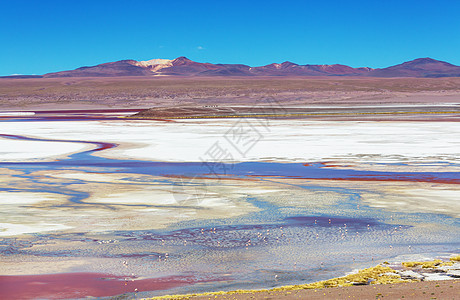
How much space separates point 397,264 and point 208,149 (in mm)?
14754

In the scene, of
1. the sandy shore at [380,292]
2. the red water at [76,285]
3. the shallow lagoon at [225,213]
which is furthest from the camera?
the shallow lagoon at [225,213]

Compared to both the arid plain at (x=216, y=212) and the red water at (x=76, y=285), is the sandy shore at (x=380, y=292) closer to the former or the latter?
the arid plain at (x=216, y=212)

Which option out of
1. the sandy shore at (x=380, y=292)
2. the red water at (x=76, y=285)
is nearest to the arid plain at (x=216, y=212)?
the red water at (x=76, y=285)

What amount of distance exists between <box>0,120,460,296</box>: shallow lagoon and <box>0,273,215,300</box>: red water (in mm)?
121

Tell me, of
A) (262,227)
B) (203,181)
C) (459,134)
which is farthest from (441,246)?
(459,134)

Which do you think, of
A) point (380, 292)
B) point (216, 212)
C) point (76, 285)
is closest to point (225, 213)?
point (216, 212)

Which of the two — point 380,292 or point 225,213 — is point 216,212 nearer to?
point 225,213

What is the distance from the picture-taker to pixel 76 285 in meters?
6.84

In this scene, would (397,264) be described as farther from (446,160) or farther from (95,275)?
(446,160)

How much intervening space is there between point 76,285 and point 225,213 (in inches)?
163

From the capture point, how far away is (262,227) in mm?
Answer: 9555

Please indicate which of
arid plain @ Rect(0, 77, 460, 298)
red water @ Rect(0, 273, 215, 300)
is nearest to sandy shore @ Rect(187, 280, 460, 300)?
arid plain @ Rect(0, 77, 460, 298)

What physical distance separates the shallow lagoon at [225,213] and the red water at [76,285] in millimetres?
121

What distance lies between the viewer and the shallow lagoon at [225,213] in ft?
25.1
